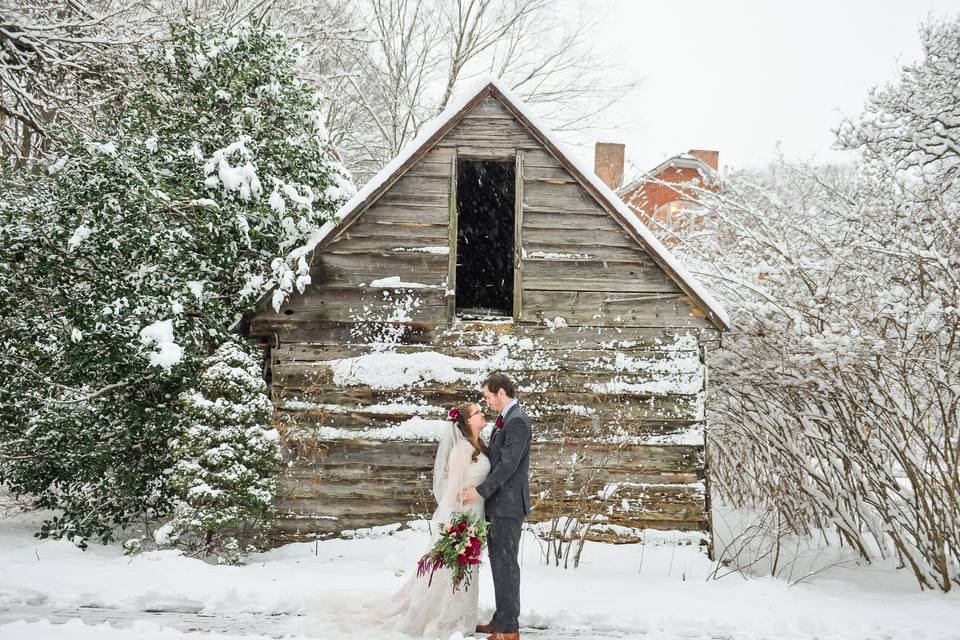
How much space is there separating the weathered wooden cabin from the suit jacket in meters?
3.29

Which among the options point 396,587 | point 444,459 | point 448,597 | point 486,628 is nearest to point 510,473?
point 444,459

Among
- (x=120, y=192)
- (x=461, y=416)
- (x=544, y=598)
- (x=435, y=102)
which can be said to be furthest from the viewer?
(x=435, y=102)

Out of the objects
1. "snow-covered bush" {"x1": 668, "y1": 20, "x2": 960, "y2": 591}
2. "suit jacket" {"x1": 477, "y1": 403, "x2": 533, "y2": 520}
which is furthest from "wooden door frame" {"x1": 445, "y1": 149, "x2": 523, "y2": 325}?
"suit jacket" {"x1": 477, "y1": 403, "x2": 533, "y2": 520}

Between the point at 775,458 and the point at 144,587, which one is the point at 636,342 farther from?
the point at 144,587

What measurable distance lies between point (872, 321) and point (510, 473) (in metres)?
5.07

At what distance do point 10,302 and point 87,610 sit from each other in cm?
468

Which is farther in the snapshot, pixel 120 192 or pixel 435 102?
pixel 435 102

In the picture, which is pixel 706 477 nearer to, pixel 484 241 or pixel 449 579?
pixel 449 579

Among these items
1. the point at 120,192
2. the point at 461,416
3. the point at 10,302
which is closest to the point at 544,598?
the point at 461,416

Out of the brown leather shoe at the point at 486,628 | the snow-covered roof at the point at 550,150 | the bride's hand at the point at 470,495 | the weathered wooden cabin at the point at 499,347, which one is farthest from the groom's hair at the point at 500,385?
the snow-covered roof at the point at 550,150

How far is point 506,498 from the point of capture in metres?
5.49

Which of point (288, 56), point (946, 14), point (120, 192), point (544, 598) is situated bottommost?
point (544, 598)

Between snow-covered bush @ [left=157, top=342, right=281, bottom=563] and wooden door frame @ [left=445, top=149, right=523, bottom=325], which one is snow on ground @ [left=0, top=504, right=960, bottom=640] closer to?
snow-covered bush @ [left=157, top=342, right=281, bottom=563]

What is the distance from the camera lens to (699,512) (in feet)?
28.9
